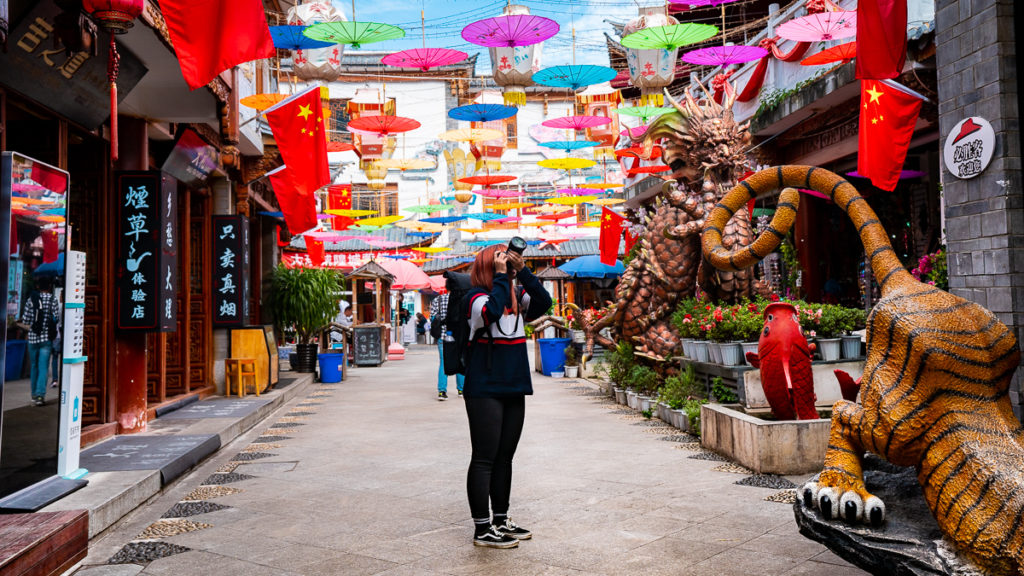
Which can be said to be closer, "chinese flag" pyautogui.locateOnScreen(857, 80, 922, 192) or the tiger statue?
the tiger statue

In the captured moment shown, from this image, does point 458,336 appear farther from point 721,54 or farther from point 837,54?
point 721,54

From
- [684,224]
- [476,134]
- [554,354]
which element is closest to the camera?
[684,224]

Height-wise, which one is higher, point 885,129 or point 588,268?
point 885,129

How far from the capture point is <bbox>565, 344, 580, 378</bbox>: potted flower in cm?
1523

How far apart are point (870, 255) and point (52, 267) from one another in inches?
179

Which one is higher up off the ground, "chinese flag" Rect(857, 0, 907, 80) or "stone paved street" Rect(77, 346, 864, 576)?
"chinese flag" Rect(857, 0, 907, 80)

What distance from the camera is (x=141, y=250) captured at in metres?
7.70

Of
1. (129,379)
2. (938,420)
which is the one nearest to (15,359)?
(129,379)

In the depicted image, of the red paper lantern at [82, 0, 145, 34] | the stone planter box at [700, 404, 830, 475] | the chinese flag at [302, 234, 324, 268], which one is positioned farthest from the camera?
the chinese flag at [302, 234, 324, 268]

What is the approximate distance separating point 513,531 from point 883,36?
425cm

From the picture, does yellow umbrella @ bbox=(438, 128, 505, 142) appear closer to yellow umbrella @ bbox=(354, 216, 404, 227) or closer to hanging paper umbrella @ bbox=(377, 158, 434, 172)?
hanging paper umbrella @ bbox=(377, 158, 434, 172)

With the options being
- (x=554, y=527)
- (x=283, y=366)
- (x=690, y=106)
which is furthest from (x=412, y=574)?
(x=283, y=366)

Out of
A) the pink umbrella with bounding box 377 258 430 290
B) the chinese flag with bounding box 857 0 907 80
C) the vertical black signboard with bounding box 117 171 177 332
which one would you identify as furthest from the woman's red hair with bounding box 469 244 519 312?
the pink umbrella with bounding box 377 258 430 290

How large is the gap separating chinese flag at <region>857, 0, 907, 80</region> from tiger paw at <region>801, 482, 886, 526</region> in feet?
12.3
